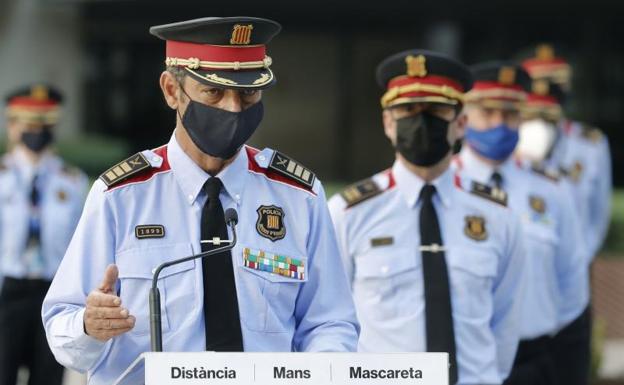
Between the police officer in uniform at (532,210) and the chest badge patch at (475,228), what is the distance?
1284 millimetres

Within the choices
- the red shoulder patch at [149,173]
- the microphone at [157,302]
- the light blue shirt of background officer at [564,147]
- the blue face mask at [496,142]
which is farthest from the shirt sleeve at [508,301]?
the light blue shirt of background officer at [564,147]

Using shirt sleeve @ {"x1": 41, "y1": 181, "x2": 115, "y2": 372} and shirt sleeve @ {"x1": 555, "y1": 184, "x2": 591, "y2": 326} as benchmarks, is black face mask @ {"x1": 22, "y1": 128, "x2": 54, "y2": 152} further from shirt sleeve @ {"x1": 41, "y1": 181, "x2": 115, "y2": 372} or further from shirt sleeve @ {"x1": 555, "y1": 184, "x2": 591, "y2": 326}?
shirt sleeve @ {"x1": 41, "y1": 181, "x2": 115, "y2": 372}

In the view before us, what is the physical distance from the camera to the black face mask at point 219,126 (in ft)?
13.6

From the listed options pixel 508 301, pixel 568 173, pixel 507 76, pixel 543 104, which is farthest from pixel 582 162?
pixel 508 301

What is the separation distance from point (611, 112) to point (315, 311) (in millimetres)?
15812

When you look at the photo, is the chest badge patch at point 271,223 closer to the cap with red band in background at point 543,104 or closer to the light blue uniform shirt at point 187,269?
the light blue uniform shirt at point 187,269

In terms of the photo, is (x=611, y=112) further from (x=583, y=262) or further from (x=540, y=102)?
(x=583, y=262)

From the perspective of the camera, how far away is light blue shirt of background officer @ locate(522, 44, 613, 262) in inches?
413

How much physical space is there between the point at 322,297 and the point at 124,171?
65 centimetres

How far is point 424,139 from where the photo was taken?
6000mm

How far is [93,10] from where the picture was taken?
18.6m

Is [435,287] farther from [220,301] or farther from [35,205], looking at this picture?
[35,205]

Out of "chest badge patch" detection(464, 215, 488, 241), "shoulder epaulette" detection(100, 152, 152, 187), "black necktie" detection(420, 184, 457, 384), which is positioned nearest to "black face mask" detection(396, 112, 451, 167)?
"black necktie" detection(420, 184, 457, 384)

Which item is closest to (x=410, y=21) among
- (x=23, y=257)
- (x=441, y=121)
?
(x=23, y=257)
